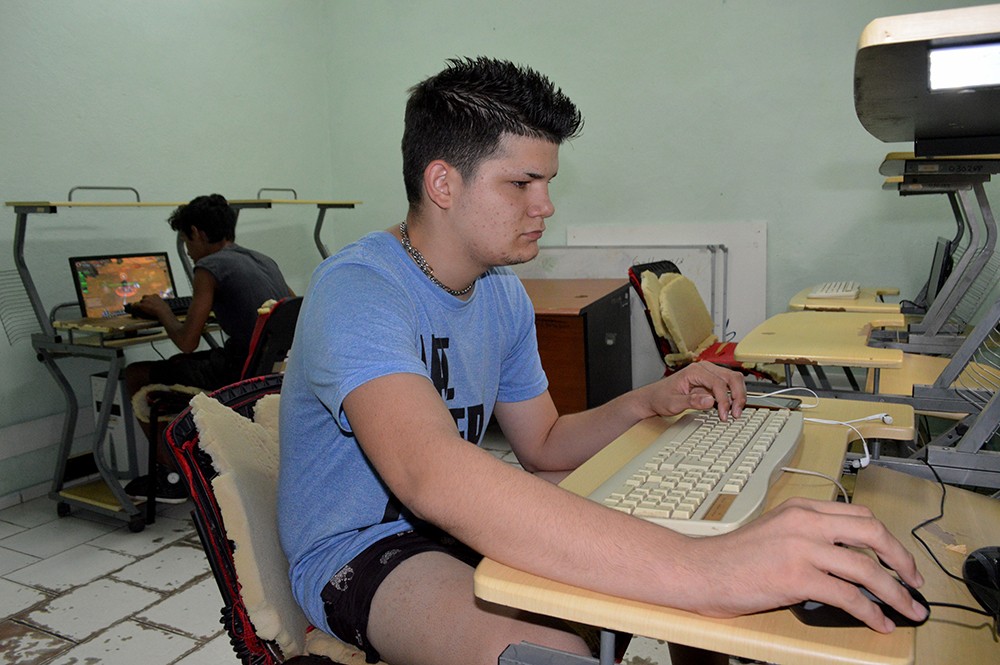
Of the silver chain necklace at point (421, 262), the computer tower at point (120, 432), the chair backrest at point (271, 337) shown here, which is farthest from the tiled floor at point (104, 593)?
the silver chain necklace at point (421, 262)

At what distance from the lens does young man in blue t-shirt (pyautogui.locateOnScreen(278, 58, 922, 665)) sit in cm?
64

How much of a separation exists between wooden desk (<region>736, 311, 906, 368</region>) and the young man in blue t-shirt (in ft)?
2.69

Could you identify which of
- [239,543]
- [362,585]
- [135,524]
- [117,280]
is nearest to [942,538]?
[362,585]

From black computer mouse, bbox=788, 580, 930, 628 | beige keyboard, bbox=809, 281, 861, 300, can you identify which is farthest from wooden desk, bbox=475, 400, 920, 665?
beige keyboard, bbox=809, 281, 861, 300

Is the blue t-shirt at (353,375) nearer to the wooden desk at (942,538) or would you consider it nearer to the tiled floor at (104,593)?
the wooden desk at (942,538)

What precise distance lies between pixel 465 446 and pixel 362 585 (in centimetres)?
29

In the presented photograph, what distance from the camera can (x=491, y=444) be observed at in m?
3.75

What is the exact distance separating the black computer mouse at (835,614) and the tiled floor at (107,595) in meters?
1.42

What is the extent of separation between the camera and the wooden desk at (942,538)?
34.3 inches

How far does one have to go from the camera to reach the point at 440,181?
1.11 metres

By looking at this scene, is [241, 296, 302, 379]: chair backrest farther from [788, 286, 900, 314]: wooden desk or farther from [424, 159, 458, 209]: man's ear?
[788, 286, 900, 314]: wooden desk

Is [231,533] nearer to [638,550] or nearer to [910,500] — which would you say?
[638,550]

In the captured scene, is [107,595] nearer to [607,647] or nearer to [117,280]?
[117,280]

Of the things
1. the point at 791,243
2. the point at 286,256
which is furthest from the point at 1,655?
the point at 791,243
